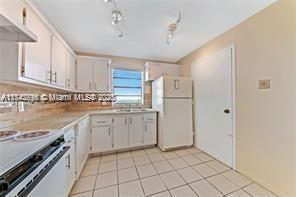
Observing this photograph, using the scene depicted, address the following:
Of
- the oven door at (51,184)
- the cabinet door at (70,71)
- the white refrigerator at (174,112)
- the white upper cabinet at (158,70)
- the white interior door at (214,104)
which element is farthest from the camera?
the white upper cabinet at (158,70)

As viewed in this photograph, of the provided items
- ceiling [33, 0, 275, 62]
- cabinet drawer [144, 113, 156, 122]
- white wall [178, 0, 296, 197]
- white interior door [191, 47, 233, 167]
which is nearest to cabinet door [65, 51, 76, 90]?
ceiling [33, 0, 275, 62]

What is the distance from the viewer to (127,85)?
366cm

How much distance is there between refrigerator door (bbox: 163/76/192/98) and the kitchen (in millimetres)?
23

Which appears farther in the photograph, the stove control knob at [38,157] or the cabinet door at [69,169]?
the cabinet door at [69,169]

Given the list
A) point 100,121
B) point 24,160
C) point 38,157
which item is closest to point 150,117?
point 100,121

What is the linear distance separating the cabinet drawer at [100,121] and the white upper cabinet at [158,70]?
1493mm

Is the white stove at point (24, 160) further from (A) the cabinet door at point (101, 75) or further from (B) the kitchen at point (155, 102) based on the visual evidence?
(A) the cabinet door at point (101, 75)

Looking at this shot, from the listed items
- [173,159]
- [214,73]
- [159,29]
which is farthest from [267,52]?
[173,159]

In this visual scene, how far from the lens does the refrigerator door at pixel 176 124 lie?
2.92 meters

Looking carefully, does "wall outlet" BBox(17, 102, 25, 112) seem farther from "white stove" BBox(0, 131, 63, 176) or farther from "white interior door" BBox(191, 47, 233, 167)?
"white interior door" BBox(191, 47, 233, 167)

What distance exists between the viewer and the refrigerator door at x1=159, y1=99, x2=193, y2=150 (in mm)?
2916

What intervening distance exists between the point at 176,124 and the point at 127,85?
1667 mm

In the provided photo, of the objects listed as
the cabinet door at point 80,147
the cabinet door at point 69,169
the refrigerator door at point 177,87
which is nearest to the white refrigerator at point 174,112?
the refrigerator door at point 177,87

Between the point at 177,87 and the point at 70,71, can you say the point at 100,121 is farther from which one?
the point at 177,87
